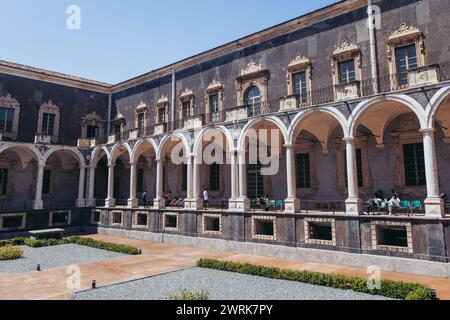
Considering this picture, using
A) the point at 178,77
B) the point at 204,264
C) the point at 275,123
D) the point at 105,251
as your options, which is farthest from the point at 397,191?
the point at 178,77

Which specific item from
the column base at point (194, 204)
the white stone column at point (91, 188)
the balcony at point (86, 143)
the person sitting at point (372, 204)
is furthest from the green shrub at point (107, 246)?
the person sitting at point (372, 204)

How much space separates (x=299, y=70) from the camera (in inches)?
753

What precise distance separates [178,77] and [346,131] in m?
15.5

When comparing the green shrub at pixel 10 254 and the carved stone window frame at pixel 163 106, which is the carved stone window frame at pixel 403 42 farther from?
the green shrub at pixel 10 254

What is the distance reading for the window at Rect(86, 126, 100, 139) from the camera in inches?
1196

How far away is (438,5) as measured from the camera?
14805 mm

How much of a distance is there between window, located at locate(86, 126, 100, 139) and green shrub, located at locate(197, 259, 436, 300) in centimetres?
2165

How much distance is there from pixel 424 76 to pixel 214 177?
49.7 ft

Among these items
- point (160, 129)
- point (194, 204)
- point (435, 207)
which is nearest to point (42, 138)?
point (160, 129)

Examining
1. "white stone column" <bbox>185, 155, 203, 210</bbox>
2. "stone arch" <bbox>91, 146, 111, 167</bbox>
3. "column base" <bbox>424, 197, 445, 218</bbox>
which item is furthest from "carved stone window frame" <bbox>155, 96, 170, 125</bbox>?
"column base" <bbox>424, 197, 445, 218</bbox>

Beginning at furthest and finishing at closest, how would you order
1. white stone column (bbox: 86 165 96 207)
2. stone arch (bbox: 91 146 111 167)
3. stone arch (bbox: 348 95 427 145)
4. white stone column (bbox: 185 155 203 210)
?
stone arch (bbox: 91 146 111 167) → white stone column (bbox: 86 165 96 207) → white stone column (bbox: 185 155 203 210) → stone arch (bbox: 348 95 427 145)

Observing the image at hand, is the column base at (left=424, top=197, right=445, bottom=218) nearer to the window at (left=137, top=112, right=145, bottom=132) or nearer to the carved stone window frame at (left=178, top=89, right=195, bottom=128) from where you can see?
the carved stone window frame at (left=178, top=89, right=195, bottom=128)

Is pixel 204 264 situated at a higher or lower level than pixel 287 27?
lower
